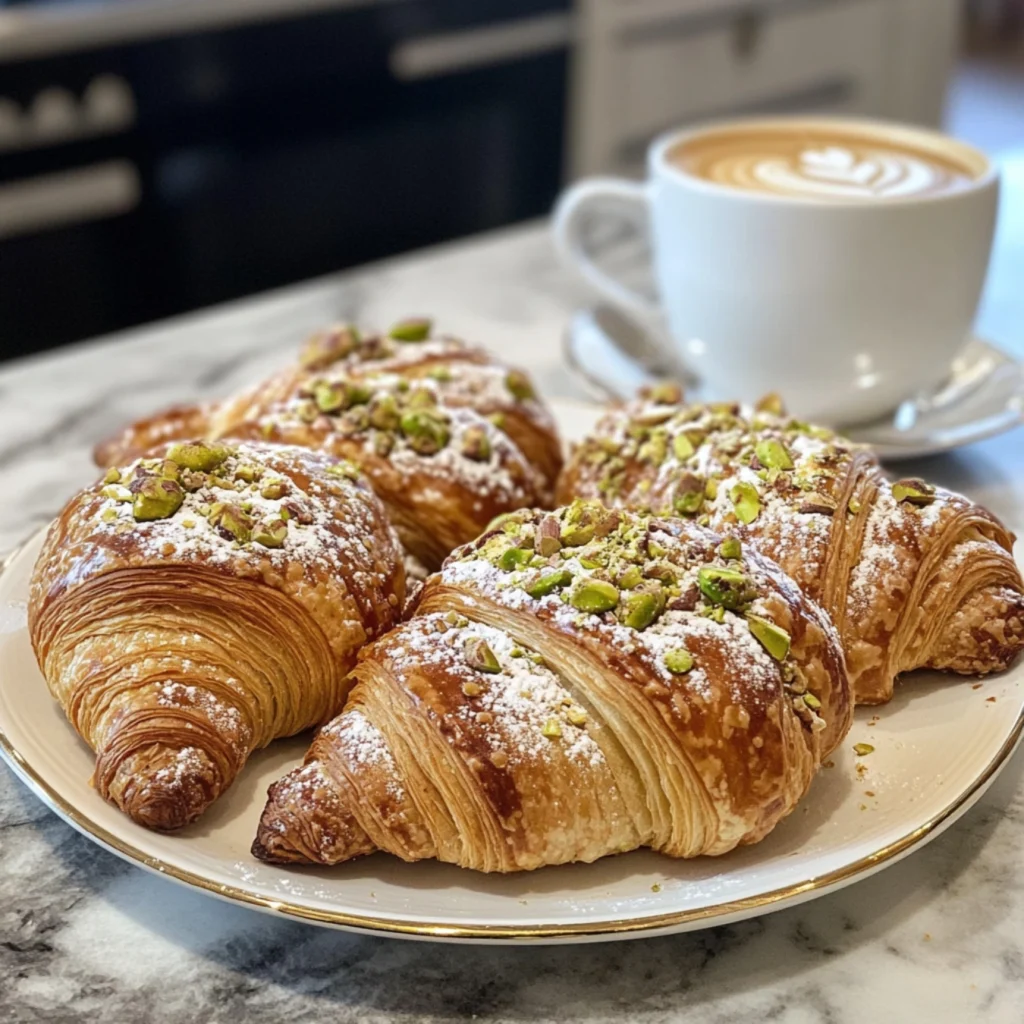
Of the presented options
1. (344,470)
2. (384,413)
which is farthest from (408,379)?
(344,470)

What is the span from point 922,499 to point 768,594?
0.20m

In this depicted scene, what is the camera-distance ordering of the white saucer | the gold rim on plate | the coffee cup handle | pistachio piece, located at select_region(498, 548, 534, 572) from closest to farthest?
the gold rim on plate < pistachio piece, located at select_region(498, 548, 534, 572) < the white saucer < the coffee cup handle

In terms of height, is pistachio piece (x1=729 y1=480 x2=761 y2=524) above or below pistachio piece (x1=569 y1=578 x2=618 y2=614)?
below

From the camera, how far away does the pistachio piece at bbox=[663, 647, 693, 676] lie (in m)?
0.70

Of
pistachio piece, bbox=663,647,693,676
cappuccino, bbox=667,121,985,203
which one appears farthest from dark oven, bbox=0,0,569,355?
pistachio piece, bbox=663,647,693,676

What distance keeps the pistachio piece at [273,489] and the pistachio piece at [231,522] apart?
0.09ft

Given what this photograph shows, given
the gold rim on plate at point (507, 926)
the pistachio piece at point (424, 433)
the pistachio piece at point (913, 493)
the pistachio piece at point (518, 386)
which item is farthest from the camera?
the pistachio piece at point (518, 386)

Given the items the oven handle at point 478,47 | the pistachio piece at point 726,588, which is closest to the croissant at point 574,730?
the pistachio piece at point 726,588

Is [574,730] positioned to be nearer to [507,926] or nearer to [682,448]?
[507,926]

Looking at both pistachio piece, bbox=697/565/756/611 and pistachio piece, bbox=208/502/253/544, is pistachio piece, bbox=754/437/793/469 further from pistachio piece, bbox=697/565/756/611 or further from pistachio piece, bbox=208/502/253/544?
pistachio piece, bbox=208/502/253/544

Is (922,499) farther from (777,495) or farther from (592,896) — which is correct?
(592,896)

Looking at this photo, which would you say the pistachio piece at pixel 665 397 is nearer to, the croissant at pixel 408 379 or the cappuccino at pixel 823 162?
the croissant at pixel 408 379

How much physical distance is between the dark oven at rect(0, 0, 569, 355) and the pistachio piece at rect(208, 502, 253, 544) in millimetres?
1549

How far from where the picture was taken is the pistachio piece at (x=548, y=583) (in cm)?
74
